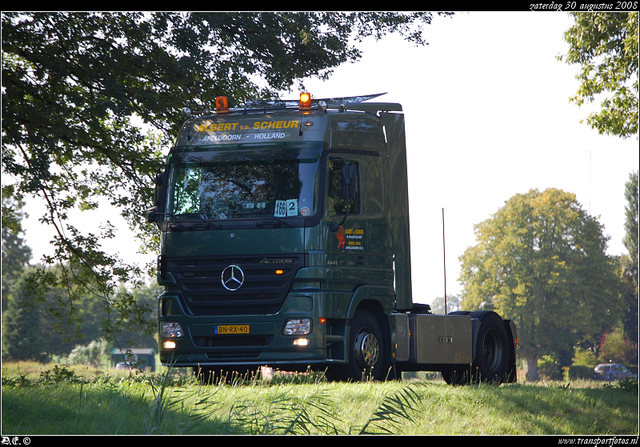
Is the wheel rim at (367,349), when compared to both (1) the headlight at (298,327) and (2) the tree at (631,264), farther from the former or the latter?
(2) the tree at (631,264)

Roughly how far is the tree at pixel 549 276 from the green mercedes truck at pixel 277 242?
125 feet

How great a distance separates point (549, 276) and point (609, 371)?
380 inches

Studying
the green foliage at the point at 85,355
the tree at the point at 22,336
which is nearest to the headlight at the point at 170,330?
the green foliage at the point at 85,355

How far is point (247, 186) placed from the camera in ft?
33.1

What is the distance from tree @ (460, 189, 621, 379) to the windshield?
39.1m

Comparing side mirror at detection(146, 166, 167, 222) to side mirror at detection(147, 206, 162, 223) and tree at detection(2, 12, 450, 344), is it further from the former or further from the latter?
tree at detection(2, 12, 450, 344)

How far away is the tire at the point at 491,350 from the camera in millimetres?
13023

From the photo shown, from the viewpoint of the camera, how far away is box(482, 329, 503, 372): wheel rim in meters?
13.5

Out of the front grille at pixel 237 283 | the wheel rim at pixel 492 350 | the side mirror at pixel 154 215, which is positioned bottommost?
the wheel rim at pixel 492 350

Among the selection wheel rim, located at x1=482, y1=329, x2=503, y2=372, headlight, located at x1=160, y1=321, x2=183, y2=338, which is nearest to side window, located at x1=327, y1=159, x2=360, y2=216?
headlight, located at x1=160, y1=321, x2=183, y2=338

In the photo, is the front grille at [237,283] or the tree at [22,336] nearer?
the front grille at [237,283]
